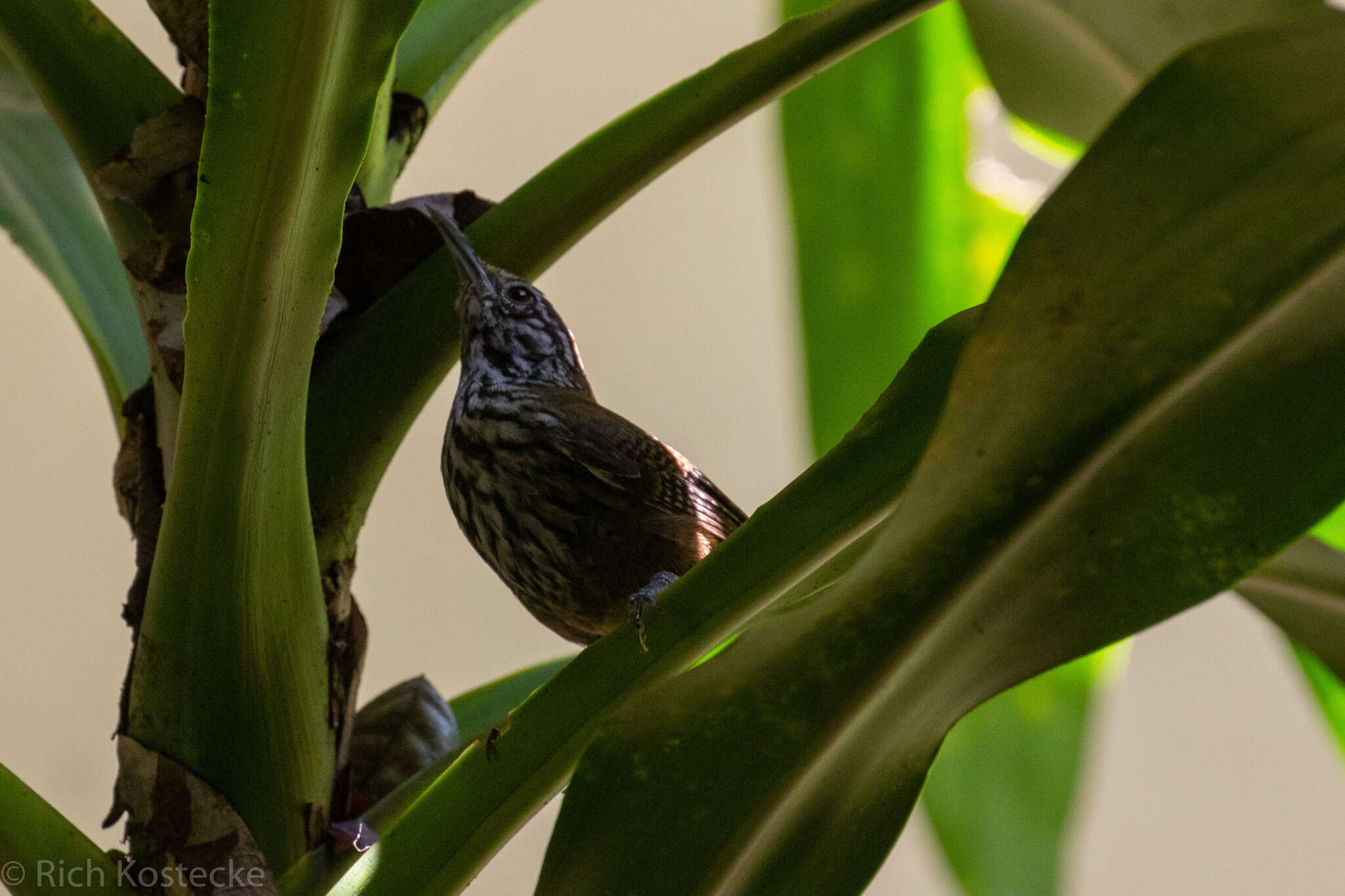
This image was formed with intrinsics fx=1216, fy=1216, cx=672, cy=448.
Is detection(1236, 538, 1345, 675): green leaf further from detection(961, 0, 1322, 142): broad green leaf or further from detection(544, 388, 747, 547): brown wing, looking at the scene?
detection(544, 388, 747, 547): brown wing

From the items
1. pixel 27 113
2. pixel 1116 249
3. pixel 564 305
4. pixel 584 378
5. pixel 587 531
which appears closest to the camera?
pixel 1116 249

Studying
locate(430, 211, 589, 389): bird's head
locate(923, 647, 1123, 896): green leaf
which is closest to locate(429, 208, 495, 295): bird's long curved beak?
locate(430, 211, 589, 389): bird's head

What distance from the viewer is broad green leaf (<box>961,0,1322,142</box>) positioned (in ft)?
3.30

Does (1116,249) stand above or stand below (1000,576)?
above

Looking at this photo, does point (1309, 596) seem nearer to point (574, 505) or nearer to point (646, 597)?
point (646, 597)

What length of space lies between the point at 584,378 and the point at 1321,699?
3.21ft

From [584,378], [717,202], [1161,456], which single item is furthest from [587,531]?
[717,202]

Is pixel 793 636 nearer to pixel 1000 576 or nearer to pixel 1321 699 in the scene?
pixel 1000 576

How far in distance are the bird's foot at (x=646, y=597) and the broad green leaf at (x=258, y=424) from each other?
0.20 meters

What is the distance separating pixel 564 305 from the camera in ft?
8.40

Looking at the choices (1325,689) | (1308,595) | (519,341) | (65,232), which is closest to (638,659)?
(1308,595)

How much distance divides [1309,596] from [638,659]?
1.60 ft

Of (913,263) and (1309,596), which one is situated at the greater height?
(913,263)

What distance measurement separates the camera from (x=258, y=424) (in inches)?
26.2
